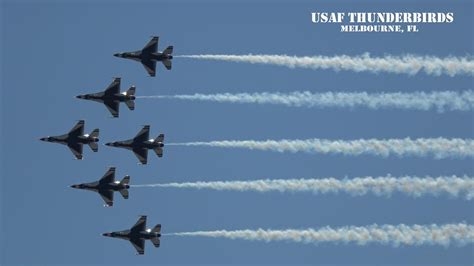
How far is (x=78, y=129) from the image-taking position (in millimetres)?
90125

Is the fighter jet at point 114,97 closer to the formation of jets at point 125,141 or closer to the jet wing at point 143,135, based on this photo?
the formation of jets at point 125,141

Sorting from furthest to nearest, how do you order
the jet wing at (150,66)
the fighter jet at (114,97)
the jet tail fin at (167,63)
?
the fighter jet at (114,97), the jet wing at (150,66), the jet tail fin at (167,63)

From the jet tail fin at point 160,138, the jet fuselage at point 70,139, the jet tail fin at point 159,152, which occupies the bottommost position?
the jet tail fin at point 159,152

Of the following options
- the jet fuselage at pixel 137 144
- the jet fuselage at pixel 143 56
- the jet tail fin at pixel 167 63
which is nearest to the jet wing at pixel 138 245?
the jet fuselage at pixel 137 144

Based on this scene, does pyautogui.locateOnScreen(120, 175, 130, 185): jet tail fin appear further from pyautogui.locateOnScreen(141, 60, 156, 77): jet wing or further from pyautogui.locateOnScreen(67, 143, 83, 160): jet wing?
pyautogui.locateOnScreen(141, 60, 156, 77): jet wing

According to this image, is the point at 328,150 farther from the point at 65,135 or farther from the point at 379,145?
the point at 65,135

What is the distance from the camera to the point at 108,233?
8744 centimetres

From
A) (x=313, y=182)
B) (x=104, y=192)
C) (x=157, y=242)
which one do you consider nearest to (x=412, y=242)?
(x=313, y=182)

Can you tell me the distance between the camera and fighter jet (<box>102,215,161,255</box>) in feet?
278

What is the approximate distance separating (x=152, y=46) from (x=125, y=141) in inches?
300

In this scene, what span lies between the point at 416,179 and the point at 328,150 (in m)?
7.45

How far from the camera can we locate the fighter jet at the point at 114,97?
8762 centimetres

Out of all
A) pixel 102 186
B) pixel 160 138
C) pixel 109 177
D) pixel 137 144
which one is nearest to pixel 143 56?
pixel 160 138

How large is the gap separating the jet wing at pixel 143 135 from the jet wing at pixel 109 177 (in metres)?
3.49
